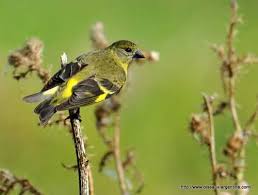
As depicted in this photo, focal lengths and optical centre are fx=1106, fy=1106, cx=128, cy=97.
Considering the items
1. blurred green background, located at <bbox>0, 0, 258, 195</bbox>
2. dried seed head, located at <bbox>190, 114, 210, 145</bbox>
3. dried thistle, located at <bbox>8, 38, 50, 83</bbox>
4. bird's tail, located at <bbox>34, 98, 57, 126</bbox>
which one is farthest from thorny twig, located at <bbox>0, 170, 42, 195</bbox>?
blurred green background, located at <bbox>0, 0, 258, 195</bbox>

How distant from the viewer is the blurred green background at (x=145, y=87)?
7.10 metres

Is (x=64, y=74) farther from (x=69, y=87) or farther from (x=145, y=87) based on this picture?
(x=145, y=87)

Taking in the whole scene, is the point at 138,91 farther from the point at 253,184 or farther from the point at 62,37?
the point at 253,184

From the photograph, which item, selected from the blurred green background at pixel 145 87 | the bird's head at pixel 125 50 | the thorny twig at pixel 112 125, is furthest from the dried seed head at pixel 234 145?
the blurred green background at pixel 145 87

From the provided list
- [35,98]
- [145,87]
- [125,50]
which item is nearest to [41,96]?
[35,98]

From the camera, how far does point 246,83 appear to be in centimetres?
859

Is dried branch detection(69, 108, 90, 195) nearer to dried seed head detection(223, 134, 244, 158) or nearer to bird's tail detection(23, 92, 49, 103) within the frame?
bird's tail detection(23, 92, 49, 103)

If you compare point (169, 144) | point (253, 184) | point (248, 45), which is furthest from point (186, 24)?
point (253, 184)

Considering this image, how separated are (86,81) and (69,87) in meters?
0.12

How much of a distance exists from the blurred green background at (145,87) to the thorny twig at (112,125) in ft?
3.19

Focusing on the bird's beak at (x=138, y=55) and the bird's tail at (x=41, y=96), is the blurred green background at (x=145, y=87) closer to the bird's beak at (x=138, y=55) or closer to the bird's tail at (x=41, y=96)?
the bird's beak at (x=138, y=55)

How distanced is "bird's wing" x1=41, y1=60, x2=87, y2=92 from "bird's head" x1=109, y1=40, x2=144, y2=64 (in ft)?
1.51

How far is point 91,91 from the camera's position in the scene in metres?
4.39

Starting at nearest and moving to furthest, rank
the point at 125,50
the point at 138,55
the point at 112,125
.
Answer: the point at 112,125
the point at 138,55
the point at 125,50
